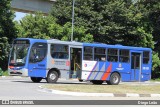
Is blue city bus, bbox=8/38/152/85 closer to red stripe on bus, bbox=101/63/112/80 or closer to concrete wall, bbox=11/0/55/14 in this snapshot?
red stripe on bus, bbox=101/63/112/80

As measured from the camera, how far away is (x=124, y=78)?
33.2 metres

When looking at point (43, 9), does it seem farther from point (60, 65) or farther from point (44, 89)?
point (44, 89)

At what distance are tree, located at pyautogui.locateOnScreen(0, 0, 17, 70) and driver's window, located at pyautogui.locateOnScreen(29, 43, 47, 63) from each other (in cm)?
1513

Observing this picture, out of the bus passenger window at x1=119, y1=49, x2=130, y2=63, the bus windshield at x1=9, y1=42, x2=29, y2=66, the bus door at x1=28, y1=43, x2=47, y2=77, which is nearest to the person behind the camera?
the bus door at x1=28, y1=43, x2=47, y2=77

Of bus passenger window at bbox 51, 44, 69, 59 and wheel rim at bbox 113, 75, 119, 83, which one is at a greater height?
bus passenger window at bbox 51, 44, 69, 59

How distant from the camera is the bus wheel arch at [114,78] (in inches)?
1265

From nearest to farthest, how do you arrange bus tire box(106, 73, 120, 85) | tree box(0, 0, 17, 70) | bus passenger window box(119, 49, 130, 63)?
bus tire box(106, 73, 120, 85), bus passenger window box(119, 49, 130, 63), tree box(0, 0, 17, 70)

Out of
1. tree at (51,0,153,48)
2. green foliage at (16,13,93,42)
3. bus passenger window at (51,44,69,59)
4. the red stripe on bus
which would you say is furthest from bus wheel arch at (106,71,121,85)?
tree at (51,0,153,48)

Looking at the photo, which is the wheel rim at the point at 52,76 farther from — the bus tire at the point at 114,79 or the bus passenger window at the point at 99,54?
the bus tire at the point at 114,79

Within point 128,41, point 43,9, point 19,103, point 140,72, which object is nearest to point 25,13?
point 43,9

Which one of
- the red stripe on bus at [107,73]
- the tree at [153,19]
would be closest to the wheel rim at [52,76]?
the red stripe on bus at [107,73]

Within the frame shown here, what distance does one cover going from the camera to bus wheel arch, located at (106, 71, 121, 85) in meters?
32.1

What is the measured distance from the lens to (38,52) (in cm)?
2908

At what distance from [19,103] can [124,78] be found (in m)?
19.2
